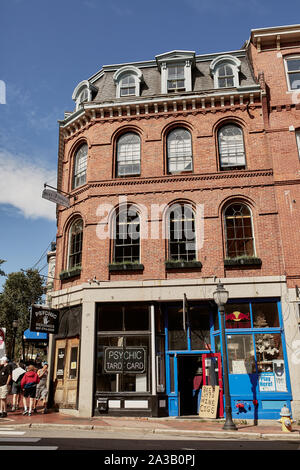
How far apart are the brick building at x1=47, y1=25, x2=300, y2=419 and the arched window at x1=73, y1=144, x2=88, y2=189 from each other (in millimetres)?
79

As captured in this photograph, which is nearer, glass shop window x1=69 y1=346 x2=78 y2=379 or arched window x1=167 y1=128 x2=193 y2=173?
glass shop window x1=69 y1=346 x2=78 y2=379

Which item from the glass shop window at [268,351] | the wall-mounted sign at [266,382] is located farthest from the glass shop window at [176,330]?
the wall-mounted sign at [266,382]

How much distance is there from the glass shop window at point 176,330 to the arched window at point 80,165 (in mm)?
6887

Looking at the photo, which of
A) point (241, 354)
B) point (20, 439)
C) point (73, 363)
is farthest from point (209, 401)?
point (20, 439)

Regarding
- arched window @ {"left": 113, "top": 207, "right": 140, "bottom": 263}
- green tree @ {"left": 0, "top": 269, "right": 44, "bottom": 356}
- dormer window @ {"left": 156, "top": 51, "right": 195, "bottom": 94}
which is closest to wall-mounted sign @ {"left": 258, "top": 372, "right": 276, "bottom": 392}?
arched window @ {"left": 113, "top": 207, "right": 140, "bottom": 263}

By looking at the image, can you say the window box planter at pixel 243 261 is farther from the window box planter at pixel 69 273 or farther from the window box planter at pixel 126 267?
the window box planter at pixel 69 273

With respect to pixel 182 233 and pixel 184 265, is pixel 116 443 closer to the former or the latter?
pixel 184 265

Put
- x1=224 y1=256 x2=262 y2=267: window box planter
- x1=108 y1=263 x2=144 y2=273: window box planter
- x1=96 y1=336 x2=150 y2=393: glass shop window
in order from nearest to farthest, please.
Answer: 1. x1=96 y1=336 x2=150 y2=393: glass shop window
2. x1=224 y1=256 x2=262 y2=267: window box planter
3. x1=108 y1=263 x2=144 y2=273: window box planter

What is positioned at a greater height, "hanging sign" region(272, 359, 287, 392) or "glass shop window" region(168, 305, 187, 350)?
"glass shop window" region(168, 305, 187, 350)

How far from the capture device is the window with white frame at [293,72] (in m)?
16.0

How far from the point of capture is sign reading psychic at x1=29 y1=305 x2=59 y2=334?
45.3ft

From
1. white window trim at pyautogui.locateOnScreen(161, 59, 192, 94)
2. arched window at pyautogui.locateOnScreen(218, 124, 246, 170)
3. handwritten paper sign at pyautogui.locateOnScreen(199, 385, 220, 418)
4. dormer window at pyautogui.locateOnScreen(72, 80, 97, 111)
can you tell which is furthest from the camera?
dormer window at pyautogui.locateOnScreen(72, 80, 97, 111)

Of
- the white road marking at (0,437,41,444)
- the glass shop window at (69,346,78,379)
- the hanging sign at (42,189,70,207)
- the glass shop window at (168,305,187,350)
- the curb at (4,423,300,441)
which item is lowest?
the curb at (4,423,300,441)

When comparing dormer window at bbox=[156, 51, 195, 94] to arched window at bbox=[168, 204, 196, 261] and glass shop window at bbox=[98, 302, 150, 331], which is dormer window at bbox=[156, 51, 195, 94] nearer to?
arched window at bbox=[168, 204, 196, 261]
